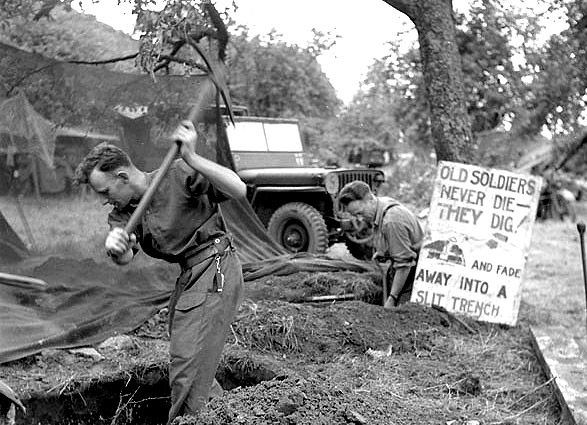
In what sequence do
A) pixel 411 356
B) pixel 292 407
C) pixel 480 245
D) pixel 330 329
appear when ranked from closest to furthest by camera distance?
1. pixel 292 407
2. pixel 411 356
3. pixel 330 329
4. pixel 480 245

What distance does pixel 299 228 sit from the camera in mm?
10688

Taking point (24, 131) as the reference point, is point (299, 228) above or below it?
below

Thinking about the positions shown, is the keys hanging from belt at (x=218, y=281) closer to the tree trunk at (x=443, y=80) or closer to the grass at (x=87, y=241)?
the grass at (x=87, y=241)

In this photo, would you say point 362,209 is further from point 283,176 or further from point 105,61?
point 283,176

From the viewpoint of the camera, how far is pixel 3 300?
579 centimetres

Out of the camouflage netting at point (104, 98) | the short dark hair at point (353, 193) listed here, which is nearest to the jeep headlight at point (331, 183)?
the camouflage netting at point (104, 98)

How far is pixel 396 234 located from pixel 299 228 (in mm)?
3783

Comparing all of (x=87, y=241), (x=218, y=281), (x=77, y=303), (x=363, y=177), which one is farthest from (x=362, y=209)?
(x=363, y=177)

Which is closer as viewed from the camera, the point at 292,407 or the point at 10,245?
the point at 292,407

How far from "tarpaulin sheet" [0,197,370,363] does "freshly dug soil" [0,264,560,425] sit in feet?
0.49

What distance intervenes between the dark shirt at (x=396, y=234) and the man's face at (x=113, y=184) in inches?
126

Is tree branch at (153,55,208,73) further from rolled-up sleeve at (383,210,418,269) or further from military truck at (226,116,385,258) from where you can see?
military truck at (226,116,385,258)

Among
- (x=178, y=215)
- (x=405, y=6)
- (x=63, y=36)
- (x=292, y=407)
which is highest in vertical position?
(x=405, y=6)

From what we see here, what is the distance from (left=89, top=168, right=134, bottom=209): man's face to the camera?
401cm
